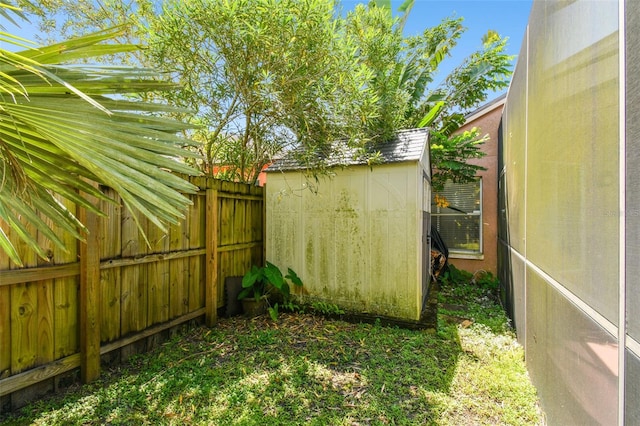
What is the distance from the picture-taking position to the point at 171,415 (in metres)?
2.29

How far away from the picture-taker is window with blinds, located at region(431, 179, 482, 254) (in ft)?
23.5

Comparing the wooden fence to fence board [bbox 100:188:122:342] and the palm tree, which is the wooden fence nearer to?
fence board [bbox 100:188:122:342]

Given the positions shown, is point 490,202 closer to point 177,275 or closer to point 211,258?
point 211,258

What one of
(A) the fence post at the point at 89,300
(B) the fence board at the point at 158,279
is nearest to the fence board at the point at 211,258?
(B) the fence board at the point at 158,279

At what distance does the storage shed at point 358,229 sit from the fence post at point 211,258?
1037mm

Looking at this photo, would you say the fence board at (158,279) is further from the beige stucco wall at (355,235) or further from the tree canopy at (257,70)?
the beige stucco wall at (355,235)

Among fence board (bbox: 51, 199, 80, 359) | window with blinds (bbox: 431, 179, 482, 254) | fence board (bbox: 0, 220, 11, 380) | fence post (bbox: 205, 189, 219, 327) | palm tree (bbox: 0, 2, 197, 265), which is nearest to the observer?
palm tree (bbox: 0, 2, 197, 265)

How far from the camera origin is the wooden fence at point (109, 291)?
2.31 meters

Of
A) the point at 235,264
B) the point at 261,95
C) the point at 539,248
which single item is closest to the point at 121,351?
the point at 235,264

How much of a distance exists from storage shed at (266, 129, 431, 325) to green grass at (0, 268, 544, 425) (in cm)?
53

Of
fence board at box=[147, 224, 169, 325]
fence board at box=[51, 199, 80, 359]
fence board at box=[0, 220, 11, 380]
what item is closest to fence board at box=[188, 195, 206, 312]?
fence board at box=[147, 224, 169, 325]

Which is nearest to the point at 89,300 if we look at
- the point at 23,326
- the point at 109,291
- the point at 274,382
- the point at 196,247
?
the point at 109,291

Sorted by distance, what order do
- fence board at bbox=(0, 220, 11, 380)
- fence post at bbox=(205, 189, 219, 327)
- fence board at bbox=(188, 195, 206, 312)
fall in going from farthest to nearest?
1. fence post at bbox=(205, 189, 219, 327)
2. fence board at bbox=(188, 195, 206, 312)
3. fence board at bbox=(0, 220, 11, 380)

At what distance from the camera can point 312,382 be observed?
279cm
